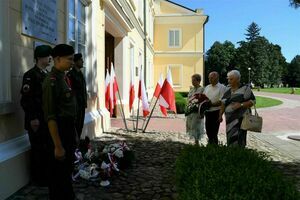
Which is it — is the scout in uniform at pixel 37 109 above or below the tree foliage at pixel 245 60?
below

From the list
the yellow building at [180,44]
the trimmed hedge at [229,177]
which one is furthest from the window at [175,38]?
the trimmed hedge at [229,177]

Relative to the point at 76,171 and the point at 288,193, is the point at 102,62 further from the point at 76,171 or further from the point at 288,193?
the point at 288,193

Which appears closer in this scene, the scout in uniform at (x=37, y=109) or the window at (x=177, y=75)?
the scout in uniform at (x=37, y=109)

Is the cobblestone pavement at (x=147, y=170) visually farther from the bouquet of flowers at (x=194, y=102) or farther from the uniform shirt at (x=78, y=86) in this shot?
the uniform shirt at (x=78, y=86)

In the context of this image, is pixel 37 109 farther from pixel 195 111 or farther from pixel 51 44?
pixel 195 111

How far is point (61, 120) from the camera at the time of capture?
3.86m

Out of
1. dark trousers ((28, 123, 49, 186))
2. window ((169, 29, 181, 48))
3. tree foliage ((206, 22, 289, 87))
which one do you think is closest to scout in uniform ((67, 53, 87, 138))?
dark trousers ((28, 123, 49, 186))

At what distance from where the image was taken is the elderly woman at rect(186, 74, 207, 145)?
7.73 meters

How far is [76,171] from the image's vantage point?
5.86 metres

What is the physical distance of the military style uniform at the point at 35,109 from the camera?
495 cm

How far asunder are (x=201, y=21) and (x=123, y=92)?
76.7ft

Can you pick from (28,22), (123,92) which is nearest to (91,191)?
(28,22)

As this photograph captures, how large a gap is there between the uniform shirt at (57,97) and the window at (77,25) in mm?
4212

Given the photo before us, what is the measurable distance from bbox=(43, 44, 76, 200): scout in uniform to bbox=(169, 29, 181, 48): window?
3399 cm
